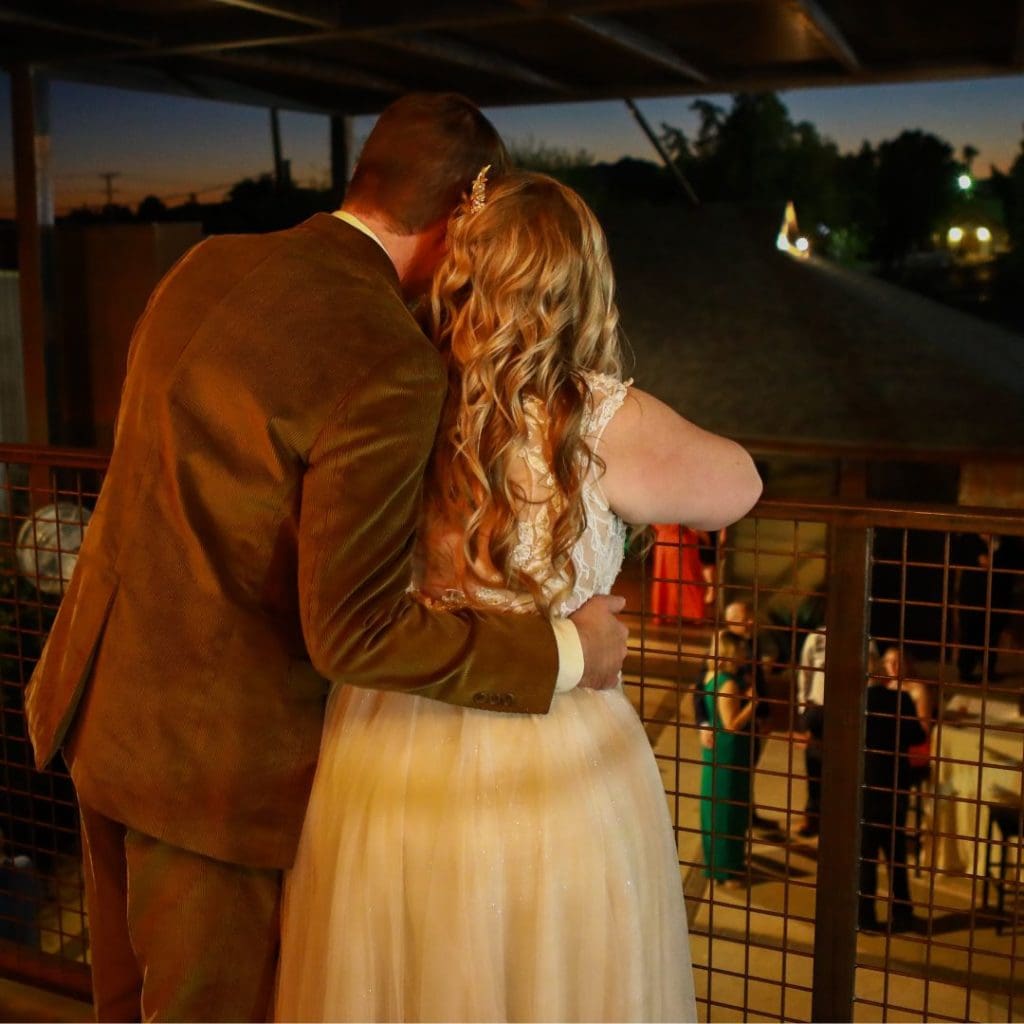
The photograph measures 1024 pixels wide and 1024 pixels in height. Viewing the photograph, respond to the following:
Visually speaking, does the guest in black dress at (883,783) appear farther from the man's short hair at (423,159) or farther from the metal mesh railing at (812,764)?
the man's short hair at (423,159)

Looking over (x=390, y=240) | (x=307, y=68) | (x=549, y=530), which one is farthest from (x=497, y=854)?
(x=307, y=68)

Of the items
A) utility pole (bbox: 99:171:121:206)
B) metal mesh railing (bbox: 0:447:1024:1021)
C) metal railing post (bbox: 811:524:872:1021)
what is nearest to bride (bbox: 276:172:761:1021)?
metal mesh railing (bbox: 0:447:1024:1021)

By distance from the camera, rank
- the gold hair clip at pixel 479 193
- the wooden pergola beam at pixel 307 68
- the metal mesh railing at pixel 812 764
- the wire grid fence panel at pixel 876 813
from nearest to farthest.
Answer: the gold hair clip at pixel 479 193
the metal mesh railing at pixel 812 764
the wire grid fence panel at pixel 876 813
the wooden pergola beam at pixel 307 68

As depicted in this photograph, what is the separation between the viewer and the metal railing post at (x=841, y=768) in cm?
176

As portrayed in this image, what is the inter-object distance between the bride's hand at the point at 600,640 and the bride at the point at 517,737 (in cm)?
3

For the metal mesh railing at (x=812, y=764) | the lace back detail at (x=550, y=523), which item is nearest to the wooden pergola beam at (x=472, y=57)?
the metal mesh railing at (x=812, y=764)

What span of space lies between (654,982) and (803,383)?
9.54 meters

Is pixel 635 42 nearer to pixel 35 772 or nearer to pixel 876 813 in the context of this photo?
pixel 876 813

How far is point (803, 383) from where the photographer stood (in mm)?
10609

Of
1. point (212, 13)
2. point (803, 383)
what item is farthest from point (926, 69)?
point (803, 383)

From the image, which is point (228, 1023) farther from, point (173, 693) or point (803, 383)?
point (803, 383)

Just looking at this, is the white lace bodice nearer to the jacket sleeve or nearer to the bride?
the bride

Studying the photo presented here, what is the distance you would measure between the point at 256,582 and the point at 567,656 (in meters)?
0.40

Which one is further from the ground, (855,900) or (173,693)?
(173,693)
